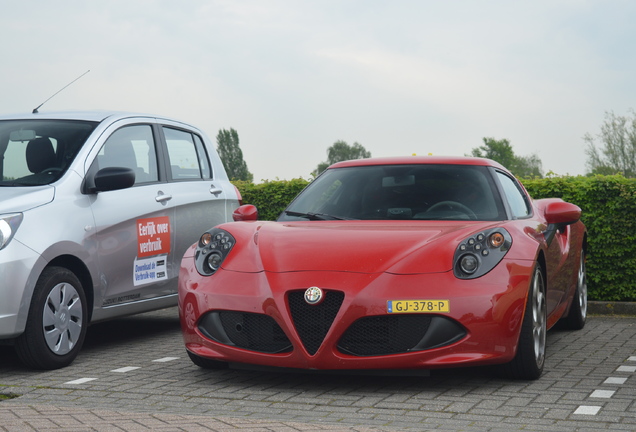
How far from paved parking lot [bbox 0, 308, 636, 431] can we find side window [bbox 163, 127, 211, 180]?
79.3 inches

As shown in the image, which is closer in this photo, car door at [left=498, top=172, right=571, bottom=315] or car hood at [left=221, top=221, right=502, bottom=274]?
car hood at [left=221, top=221, right=502, bottom=274]

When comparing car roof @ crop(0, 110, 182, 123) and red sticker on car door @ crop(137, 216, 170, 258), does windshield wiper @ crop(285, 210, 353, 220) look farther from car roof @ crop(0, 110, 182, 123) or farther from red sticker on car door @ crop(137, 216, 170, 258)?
car roof @ crop(0, 110, 182, 123)

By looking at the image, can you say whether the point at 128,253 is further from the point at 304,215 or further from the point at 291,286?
the point at 291,286

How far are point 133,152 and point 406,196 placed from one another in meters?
2.53

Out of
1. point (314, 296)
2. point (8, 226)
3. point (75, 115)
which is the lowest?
point (314, 296)

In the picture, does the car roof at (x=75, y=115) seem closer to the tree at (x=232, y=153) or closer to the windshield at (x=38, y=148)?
the windshield at (x=38, y=148)

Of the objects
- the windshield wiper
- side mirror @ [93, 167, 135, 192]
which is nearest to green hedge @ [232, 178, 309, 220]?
side mirror @ [93, 167, 135, 192]

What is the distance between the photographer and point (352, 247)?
5.57 meters

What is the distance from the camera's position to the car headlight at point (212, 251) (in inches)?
230

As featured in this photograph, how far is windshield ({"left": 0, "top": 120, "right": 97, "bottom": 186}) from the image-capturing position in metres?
6.95

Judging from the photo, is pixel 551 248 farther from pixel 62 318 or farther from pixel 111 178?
pixel 62 318

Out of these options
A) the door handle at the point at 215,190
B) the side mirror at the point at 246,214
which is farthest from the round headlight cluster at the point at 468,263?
the door handle at the point at 215,190

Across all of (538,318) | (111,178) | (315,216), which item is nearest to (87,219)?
(111,178)

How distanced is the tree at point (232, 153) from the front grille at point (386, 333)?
373ft
